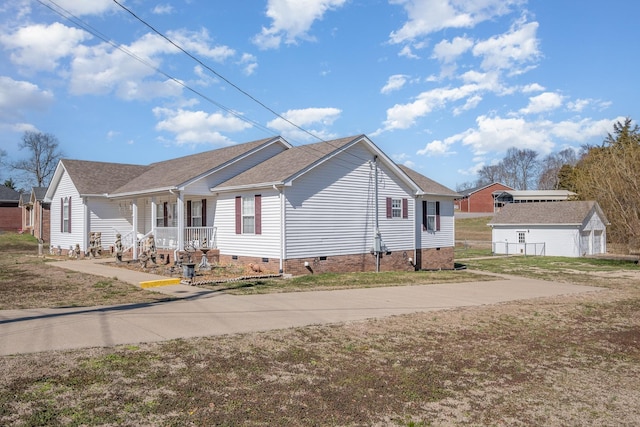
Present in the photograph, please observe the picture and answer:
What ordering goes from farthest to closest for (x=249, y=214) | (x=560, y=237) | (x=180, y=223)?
(x=560, y=237)
(x=180, y=223)
(x=249, y=214)

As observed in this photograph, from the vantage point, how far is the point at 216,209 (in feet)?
76.0

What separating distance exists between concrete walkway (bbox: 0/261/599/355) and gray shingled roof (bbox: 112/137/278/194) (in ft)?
27.2

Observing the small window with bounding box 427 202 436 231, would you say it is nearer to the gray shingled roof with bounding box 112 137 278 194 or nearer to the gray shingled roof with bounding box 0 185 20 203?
the gray shingled roof with bounding box 112 137 278 194

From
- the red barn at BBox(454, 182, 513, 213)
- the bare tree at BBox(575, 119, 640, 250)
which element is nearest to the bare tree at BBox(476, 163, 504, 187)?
the red barn at BBox(454, 182, 513, 213)

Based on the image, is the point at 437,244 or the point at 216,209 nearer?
the point at 216,209

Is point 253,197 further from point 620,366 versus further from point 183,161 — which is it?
point 620,366

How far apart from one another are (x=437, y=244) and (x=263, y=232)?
11223mm

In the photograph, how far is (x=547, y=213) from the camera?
144 feet

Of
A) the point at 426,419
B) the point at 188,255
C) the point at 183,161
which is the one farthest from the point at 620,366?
the point at 183,161

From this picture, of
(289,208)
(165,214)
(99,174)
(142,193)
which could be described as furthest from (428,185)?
(99,174)

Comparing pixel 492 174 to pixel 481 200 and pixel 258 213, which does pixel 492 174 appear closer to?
pixel 481 200

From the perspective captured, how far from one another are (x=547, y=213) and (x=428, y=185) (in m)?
21.1

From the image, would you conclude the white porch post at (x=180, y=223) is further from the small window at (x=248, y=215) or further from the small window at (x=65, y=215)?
the small window at (x=65, y=215)

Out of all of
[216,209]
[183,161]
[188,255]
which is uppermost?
[183,161]
